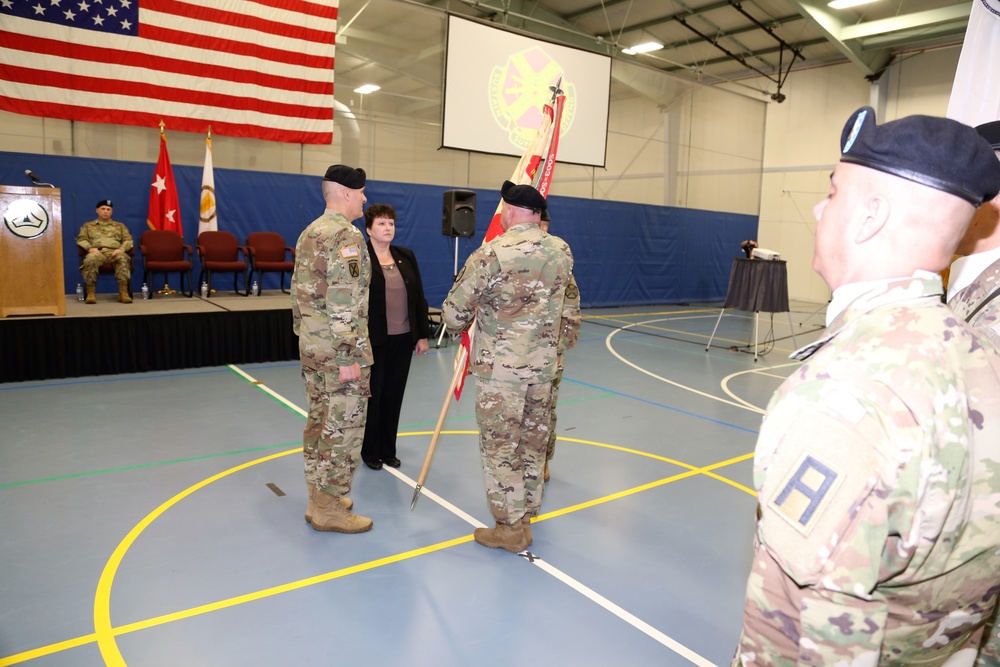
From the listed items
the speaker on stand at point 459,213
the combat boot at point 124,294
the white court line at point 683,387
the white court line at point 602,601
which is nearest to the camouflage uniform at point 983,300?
the white court line at point 602,601

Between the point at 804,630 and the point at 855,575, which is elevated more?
the point at 855,575

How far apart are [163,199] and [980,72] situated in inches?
370

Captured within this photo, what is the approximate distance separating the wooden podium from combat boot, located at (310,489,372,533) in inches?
188

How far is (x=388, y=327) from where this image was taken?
423cm

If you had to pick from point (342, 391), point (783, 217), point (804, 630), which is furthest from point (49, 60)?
point (783, 217)

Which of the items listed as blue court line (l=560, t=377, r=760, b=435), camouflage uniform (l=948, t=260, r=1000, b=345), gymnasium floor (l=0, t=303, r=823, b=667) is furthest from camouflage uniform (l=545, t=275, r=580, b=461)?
camouflage uniform (l=948, t=260, r=1000, b=345)

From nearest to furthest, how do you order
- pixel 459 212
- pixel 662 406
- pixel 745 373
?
pixel 662 406, pixel 745 373, pixel 459 212

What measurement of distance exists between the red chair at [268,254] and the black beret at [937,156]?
916 cm

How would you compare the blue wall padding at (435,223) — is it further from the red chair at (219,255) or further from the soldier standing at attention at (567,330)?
the soldier standing at attention at (567,330)

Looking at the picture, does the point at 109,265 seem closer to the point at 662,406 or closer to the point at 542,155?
the point at 542,155

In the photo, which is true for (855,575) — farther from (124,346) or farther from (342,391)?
(124,346)

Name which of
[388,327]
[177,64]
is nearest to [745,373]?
[388,327]

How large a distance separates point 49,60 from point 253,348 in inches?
185

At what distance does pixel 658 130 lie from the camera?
53.6ft
